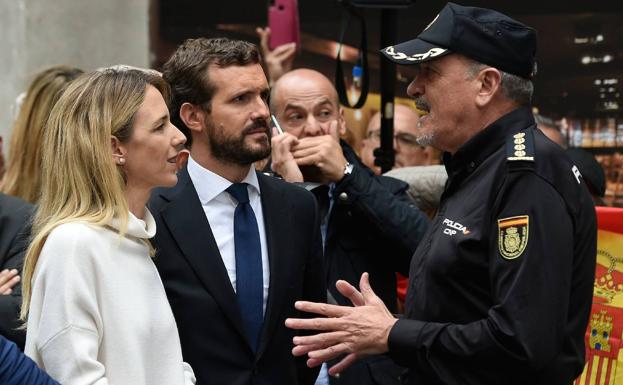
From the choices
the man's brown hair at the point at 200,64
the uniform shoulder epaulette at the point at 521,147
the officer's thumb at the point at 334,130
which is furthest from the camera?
the officer's thumb at the point at 334,130

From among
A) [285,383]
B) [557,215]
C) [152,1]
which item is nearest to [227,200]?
[285,383]

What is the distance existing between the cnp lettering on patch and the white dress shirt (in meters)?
0.92

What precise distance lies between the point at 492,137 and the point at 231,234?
3.11 ft

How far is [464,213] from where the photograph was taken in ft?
9.88

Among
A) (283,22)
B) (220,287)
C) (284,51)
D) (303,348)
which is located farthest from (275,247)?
(283,22)

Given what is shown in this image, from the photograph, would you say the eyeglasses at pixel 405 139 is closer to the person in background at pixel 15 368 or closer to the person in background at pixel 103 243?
the person in background at pixel 103 243

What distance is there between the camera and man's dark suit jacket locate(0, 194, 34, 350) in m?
3.82

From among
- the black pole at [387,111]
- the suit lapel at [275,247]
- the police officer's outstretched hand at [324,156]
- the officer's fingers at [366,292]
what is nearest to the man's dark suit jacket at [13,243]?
the suit lapel at [275,247]

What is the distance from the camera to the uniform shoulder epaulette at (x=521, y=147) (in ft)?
9.64

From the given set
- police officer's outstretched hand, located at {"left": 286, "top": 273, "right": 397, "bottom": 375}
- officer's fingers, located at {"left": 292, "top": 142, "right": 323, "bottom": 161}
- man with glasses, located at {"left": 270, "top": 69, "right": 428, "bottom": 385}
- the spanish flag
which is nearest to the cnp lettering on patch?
police officer's outstretched hand, located at {"left": 286, "top": 273, "right": 397, "bottom": 375}

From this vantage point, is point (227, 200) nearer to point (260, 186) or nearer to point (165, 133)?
point (260, 186)

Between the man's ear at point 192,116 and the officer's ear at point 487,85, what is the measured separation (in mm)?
1017

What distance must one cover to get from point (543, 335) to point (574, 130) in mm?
2871

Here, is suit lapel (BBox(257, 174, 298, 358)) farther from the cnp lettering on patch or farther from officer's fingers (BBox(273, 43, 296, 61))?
officer's fingers (BBox(273, 43, 296, 61))
